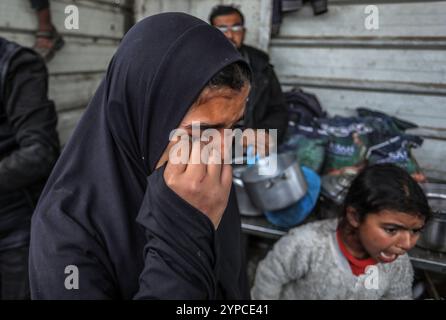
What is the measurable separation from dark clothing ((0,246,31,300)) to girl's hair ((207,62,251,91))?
1506 mm

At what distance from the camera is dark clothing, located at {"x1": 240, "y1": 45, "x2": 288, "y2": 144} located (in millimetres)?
2482

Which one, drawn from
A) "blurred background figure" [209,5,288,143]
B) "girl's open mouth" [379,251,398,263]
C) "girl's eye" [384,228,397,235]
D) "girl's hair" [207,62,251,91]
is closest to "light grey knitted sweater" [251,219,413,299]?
"girl's open mouth" [379,251,398,263]

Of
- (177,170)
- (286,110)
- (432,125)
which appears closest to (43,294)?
(177,170)

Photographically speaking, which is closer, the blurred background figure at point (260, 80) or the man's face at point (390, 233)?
the man's face at point (390, 233)

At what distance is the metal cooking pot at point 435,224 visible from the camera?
1.47 m

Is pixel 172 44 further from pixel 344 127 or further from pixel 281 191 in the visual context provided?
pixel 344 127

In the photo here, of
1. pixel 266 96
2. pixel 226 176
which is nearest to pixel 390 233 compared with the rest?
pixel 226 176

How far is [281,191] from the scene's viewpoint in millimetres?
1948

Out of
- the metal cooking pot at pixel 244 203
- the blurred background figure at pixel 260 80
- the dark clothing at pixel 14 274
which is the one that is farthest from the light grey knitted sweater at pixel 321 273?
the dark clothing at pixel 14 274

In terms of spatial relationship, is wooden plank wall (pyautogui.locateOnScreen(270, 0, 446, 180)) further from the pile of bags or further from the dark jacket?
the dark jacket

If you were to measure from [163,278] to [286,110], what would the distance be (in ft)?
7.19

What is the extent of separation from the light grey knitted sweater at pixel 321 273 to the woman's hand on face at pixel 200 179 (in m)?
1.07

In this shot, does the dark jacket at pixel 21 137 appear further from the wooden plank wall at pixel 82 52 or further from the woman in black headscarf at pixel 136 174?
the woman in black headscarf at pixel 136 174

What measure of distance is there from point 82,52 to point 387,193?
214 cm
